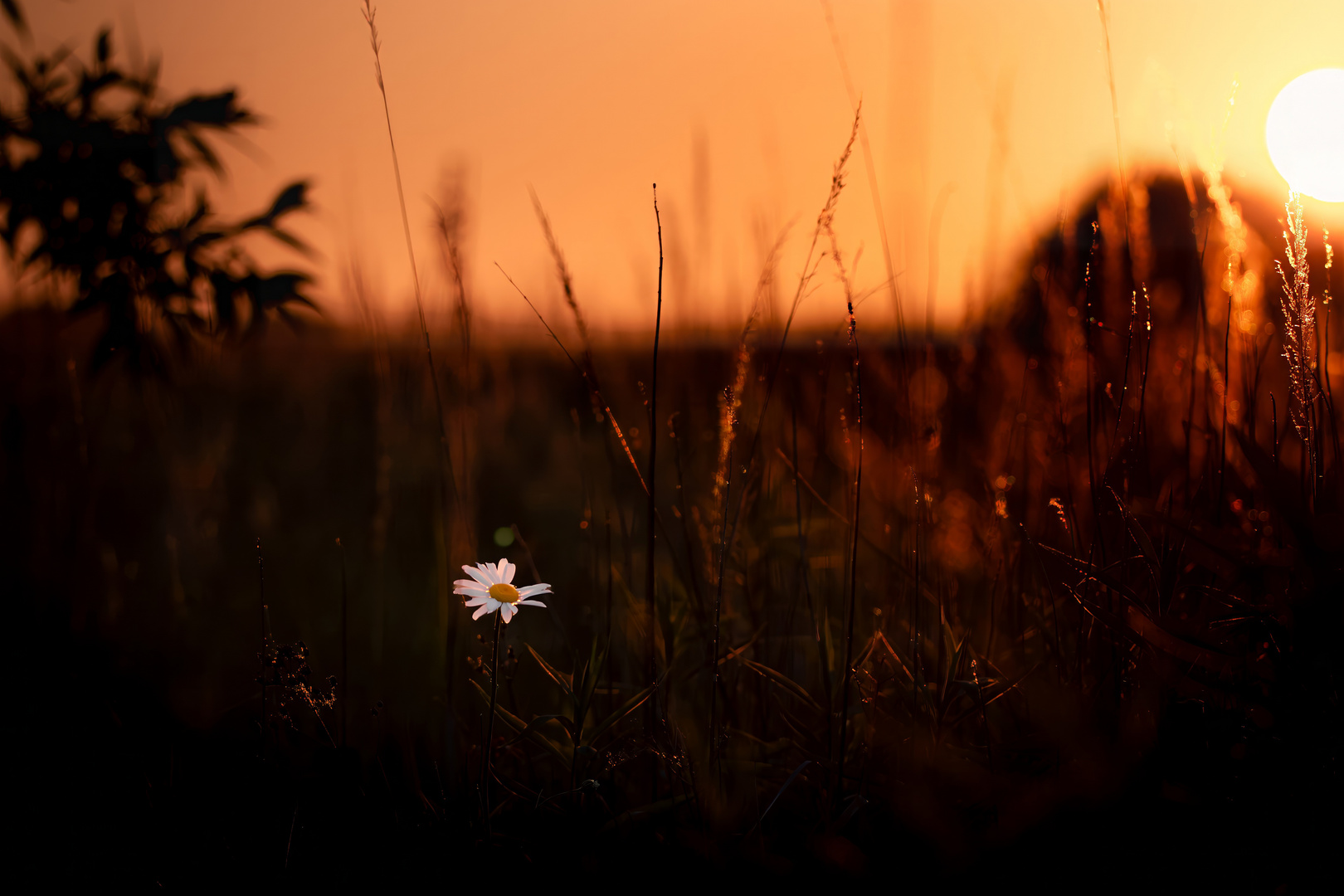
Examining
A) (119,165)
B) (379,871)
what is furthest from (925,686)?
(119,165)

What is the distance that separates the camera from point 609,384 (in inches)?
106

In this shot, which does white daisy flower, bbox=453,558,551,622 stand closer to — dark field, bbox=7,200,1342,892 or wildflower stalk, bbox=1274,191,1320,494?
dark field, bbox=7,200,1342,892

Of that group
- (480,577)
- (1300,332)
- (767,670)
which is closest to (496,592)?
(480,577)

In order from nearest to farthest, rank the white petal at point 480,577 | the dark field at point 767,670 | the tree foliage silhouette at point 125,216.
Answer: the dark field at point 767,670, the white petal at point 480,577, the tree foliage silhouette at point 125,216

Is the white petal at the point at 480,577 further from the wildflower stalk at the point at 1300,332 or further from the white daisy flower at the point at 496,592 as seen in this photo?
the wildflower stalk at the point at 1300,332

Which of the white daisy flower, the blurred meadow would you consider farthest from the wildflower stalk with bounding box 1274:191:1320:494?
the white daisy flower

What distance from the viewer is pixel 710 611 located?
1191mm

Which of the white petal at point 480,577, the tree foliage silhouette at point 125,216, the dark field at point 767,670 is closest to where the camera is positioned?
the dark field at point 767,670

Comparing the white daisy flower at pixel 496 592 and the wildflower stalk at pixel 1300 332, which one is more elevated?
the wildflower stalk at pixel 1300 332

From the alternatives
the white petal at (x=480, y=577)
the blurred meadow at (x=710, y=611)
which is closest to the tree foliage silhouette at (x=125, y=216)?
the blurred meadow at (x=710, y=611)

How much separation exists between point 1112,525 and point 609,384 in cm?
181

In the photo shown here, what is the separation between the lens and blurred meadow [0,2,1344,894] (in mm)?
Result: 774

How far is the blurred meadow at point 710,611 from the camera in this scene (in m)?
A: 0.77

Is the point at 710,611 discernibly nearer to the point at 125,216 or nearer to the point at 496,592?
the point at 496,592
